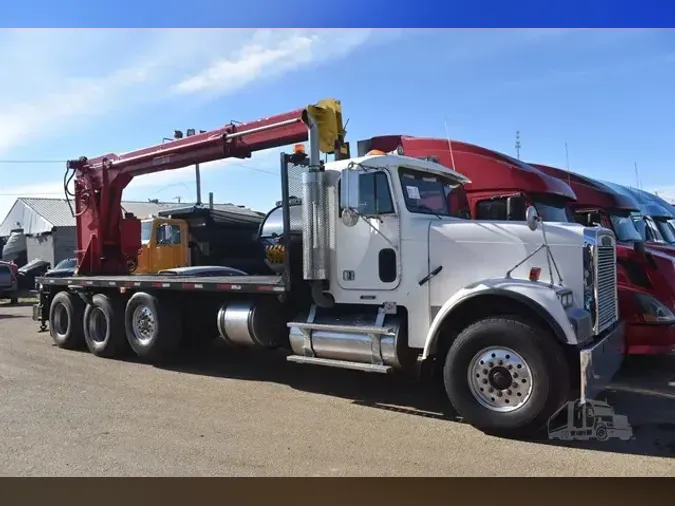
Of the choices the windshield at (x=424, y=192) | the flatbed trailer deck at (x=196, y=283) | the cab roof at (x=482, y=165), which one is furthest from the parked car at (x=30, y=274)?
the windshield at (x=424, y=192)

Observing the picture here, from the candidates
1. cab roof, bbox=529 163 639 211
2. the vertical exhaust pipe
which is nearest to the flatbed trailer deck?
the vertical exhaust pipe

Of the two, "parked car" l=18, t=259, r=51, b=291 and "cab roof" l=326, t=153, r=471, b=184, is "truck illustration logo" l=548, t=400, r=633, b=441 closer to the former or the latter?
"cab roof" l=326, t=153, r=471, b=184

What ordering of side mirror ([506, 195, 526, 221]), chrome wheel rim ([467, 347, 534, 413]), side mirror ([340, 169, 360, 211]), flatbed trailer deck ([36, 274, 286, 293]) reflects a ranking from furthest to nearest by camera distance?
flatbed trailer deck ([36, 274, 286, 293]) → side mirror ([506, 195, 526, 221]) → side mirror ([340, 169, 360, 211]) → chrome wheel rim ([467, 347, 534, 413])

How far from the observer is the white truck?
561 centimetres

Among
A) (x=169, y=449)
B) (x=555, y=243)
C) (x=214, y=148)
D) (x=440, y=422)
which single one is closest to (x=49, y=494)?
(x=169, y=449)

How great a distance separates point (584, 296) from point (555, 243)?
56 centimetres

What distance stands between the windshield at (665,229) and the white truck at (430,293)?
711 cm

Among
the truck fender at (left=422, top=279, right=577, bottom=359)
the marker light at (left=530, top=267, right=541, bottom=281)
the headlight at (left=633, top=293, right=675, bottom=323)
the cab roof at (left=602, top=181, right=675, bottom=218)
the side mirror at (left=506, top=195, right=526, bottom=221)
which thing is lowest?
the headlight at (left=633, top=293, right=675, bottom=323)

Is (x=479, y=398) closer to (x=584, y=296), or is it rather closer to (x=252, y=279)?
(x=584, y=296)

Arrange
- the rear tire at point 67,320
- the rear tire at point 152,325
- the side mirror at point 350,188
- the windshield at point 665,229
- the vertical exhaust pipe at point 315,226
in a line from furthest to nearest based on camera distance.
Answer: the windshield at point 665,229, the rear tire at point 67,320, the rear tire at point 152,325, the vertical exhaust pipe at point 315,226, the side mirror at point 350,188

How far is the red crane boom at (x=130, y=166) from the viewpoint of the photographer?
8281 millimetres

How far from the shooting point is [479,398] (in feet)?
18.9

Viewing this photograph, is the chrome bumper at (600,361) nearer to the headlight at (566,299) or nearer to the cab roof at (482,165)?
the headlight at (566,299)

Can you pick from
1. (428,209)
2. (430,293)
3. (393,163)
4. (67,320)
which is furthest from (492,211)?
(67,320)
